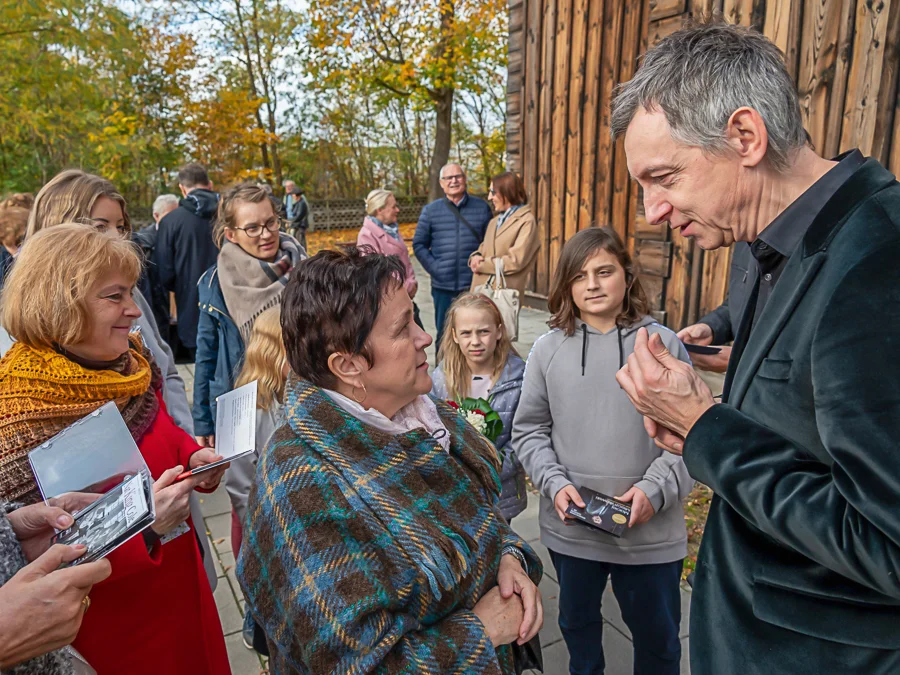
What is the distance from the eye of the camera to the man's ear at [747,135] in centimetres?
126

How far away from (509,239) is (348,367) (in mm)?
4526

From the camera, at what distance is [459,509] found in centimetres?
151

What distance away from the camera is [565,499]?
2.23 meters

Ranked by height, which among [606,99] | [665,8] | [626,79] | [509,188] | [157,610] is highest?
[665,8]

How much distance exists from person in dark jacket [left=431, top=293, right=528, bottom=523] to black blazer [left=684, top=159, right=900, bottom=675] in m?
1.55

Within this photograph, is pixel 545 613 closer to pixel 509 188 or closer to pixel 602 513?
pixel 602 513

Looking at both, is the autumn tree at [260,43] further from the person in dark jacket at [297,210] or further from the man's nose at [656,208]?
the man's nose at [656,208]

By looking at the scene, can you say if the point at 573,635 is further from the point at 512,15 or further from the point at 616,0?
the point at 512,15

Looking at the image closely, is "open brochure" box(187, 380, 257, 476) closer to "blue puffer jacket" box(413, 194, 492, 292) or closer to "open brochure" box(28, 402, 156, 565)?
"open brochure" box(28, 402, 156, 565)

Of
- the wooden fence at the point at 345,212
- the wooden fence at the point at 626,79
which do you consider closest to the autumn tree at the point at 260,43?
the wooden fence at the point at 345,212

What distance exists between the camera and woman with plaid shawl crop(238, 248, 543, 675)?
4.23ft

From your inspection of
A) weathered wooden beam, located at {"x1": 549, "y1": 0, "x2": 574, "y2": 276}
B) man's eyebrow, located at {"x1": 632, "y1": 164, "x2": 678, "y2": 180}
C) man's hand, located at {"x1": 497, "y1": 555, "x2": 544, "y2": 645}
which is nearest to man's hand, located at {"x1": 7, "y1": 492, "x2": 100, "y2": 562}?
man's hand, located at {"x1": 497, "y1": 555, "x2": 544, "y2": 645}

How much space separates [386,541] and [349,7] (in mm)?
18936

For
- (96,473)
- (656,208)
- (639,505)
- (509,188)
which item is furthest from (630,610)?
(509,188)
